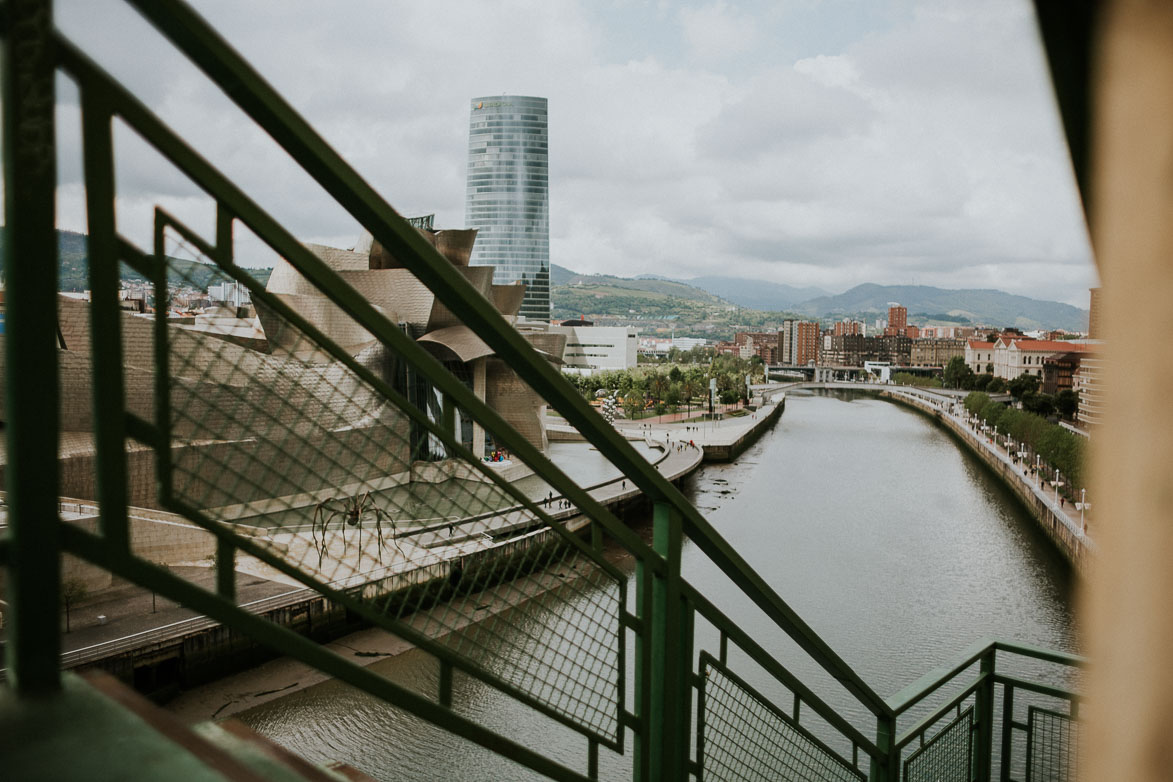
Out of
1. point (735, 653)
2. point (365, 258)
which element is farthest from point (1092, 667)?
point (365, 258)

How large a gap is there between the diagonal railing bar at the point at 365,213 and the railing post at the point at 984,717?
2099 millimetres

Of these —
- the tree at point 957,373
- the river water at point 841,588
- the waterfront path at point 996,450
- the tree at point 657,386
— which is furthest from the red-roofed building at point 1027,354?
the river water at point 841,588

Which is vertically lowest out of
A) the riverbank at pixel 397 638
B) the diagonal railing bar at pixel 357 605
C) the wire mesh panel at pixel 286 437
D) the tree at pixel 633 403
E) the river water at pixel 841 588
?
the river water at pixel 841 588

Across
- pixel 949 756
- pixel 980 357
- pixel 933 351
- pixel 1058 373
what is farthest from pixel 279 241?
pixel 933 351

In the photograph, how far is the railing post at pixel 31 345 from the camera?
639mm

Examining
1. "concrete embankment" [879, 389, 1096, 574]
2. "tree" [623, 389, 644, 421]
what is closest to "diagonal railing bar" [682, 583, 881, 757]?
"concrete embankment" [879, 389, 1096, 574]

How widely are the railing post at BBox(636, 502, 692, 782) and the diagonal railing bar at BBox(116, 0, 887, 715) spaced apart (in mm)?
109

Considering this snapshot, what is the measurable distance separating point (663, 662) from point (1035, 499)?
19.9m

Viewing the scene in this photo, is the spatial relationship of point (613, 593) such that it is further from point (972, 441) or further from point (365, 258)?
point (972, 441)

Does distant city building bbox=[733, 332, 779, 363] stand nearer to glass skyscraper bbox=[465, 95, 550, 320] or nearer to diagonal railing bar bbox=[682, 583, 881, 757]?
glass skyscraper bbox=[465, 95, 550, 320]

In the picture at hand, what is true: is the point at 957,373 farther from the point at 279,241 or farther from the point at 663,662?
the point at 279,241

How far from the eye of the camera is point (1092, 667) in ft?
1.12

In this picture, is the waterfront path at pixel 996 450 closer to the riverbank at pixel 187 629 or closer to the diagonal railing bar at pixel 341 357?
the diagonal railing bar at pixel 341 357

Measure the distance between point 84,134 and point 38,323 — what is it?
7.2 inches
